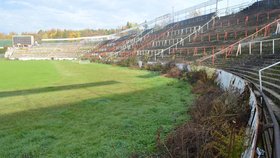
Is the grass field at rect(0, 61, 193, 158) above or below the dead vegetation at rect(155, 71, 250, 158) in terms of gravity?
below

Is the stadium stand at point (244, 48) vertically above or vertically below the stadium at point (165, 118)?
above

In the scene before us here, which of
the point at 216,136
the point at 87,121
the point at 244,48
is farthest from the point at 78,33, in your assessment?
the point at 216,136

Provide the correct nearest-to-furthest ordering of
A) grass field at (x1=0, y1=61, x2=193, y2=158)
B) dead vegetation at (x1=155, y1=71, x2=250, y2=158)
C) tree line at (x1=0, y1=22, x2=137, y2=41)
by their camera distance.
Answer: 1. dead vegetation at (x1=155, y1=71, x2=250, y2=158)
2. grass field at (x1=0, y1=61, x2=193, y2=158)
3. tree line at (x1=0, y1=22, x2=137, y2=41)

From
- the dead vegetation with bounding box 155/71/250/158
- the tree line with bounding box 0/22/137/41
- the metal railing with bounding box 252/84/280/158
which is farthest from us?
the tree line with bounding box 0/22/137/41

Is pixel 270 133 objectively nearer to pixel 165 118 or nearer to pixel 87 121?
pixel 165 118

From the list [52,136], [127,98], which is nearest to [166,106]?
[127,98]

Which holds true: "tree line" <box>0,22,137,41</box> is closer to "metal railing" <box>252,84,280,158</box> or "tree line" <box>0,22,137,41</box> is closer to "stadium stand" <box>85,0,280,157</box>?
"stadium stand" <box>85,0,280,157</box>

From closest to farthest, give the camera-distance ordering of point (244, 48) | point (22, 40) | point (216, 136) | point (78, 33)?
point (216, 136) < point (244, 48) < point (22, 40) < point (78, 33)

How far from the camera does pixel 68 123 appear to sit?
959 cm

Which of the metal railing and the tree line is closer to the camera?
the metal railing

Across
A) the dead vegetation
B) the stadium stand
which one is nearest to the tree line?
the stadium stand

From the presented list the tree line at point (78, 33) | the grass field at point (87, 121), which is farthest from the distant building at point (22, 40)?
the grass field at point (87, 121)

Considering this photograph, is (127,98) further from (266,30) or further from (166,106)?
(266,30)

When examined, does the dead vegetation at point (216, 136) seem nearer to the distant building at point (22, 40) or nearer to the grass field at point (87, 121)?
the grass field at point (87, 121)
